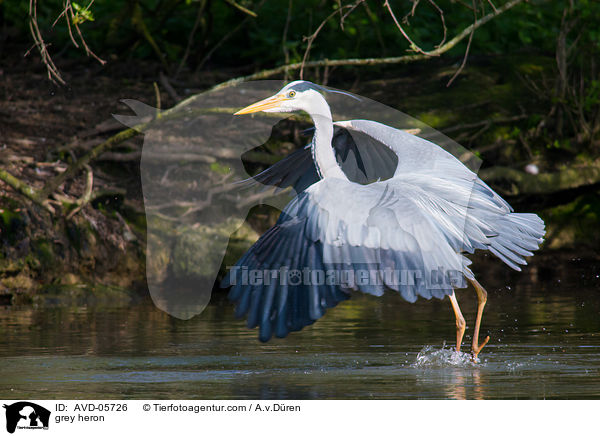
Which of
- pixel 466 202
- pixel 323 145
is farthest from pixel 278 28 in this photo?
pixel 466 202

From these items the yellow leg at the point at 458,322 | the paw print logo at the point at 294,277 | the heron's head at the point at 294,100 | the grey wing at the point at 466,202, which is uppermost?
the heron's head at the point at 294,100

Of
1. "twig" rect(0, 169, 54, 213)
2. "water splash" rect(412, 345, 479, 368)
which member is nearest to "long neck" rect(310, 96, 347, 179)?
"water splash" rect(412, 345, 479, 368)

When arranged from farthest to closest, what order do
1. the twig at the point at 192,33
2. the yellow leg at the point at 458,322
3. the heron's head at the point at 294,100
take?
the twig at the point at 192,33 < the yellow leg at the point at 458,322 < the heron's head at the point at 294,100

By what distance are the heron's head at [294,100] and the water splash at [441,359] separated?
5.20ft

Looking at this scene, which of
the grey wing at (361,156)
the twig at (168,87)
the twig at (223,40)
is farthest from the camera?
the twig at (223,40)

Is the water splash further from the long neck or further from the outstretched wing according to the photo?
the long neck

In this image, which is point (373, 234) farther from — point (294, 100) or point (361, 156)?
point (361, 156)

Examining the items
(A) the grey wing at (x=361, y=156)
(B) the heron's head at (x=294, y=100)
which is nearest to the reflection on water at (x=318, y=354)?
(A) the grey wing at (x=361, y=156)

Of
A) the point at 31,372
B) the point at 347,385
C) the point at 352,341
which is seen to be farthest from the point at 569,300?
the point at 31,372

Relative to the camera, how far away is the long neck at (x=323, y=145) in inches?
218

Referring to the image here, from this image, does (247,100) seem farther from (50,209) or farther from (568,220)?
(568,220)

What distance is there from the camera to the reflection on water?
4.61 meters

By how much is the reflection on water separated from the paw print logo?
51 centimetres
